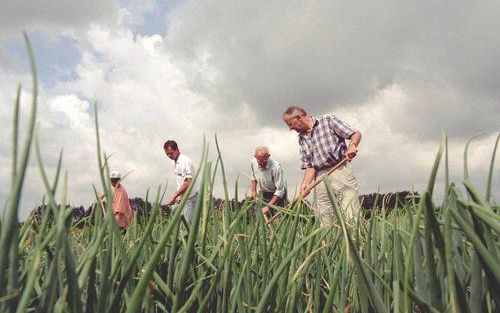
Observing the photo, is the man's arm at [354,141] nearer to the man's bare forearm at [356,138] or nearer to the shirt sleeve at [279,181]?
the man's bare forearm at [356,138]

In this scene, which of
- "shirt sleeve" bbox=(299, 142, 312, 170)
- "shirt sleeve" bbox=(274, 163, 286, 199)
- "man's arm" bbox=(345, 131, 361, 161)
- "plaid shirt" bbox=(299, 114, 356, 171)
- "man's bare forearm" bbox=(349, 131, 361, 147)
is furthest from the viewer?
"shirt sleeve" bbox=(274, 163, 286, 199)

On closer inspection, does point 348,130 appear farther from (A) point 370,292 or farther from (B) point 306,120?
(A) point 370,292

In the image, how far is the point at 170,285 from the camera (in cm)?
111

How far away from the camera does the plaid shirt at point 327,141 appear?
592 cm

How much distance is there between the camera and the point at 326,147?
233 inches

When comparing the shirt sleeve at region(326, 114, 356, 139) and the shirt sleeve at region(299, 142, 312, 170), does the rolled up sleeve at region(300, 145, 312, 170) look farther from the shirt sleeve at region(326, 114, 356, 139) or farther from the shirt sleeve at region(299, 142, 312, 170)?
the shirt sleeve at region(326, 114, 356, 139)

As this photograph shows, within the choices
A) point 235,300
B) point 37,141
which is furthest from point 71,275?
point 235,300

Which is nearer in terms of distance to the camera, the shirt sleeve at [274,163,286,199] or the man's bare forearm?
the man's bare forearm

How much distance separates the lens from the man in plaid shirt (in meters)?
5.86

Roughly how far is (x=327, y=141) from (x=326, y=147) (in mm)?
73

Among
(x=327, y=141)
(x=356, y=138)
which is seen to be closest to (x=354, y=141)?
(x=356, y=138)

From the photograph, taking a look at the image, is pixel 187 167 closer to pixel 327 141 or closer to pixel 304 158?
pixel 304 158

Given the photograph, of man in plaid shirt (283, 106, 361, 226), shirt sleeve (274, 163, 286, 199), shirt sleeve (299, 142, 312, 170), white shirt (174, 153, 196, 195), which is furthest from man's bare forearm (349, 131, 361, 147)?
white shirt (174, 153, 196, 195)

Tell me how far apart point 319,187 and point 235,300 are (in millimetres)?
5085
